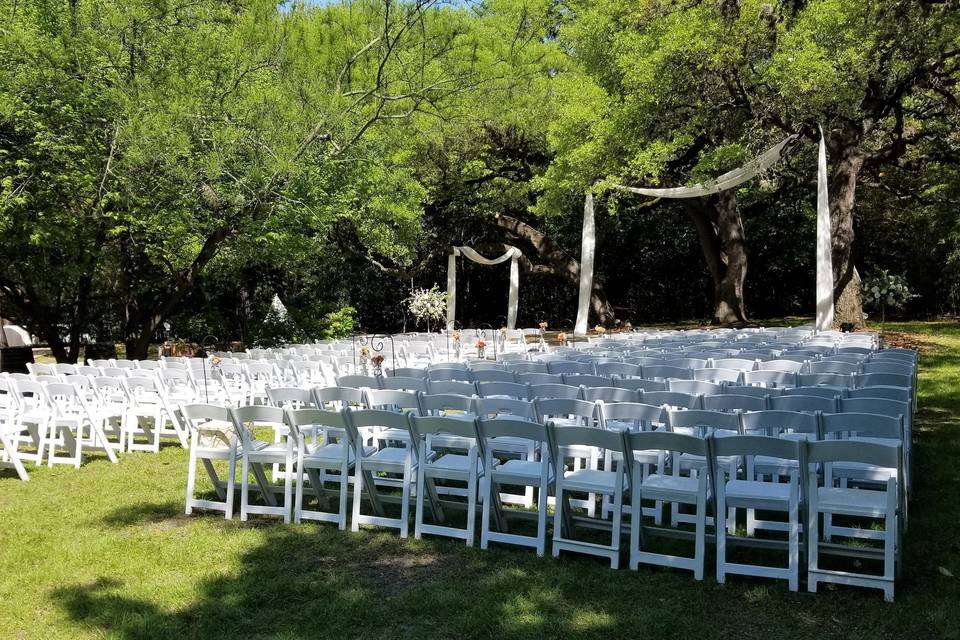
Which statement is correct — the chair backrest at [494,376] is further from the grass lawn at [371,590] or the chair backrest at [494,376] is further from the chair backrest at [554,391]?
the grass lawn at [371,590]

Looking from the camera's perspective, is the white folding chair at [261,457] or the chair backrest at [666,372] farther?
the chair backrest at [666,372]

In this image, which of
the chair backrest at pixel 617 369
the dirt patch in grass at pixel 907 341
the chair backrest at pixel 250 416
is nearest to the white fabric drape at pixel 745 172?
the dirt patch in grass at pixel 907 341

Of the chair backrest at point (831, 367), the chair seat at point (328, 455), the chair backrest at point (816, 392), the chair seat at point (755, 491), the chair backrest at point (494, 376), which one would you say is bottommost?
the chair seat at point (328, 455)

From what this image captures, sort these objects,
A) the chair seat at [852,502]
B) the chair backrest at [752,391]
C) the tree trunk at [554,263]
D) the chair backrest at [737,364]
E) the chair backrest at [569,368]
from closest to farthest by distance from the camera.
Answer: the chair seat at [852,502], the chair backrest at [752,391], the chair backrest at [737,364], the chair backrest at [569,368], the tree trunk at [554,263]

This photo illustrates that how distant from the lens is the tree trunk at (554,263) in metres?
24.5

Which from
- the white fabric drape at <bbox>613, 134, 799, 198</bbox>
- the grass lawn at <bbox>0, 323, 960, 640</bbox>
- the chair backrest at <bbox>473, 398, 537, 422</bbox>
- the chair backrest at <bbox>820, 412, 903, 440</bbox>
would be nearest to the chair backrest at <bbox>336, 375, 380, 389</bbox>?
the chair backrest at <bbox>473, 398, 537, 422</bbox>

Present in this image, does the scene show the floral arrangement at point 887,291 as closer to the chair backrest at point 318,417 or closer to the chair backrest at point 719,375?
the chair backrest at point 719,375

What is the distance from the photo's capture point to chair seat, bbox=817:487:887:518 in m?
3.83

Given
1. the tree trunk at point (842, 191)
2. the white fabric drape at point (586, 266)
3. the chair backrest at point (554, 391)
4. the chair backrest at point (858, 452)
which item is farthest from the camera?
the tree trunk at point (842, 191)

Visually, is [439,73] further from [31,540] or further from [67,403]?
[31,540]

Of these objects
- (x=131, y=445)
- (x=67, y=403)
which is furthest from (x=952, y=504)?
(x=67, y=403)

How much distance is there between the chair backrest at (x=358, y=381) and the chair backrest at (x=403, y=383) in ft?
0.21

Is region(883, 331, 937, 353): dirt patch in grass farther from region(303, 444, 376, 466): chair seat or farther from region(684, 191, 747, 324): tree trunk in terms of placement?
region(303, 444, 376, 466): chair seat

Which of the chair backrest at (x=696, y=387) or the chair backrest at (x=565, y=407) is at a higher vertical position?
the chair backrest at (x=696, y=387)
